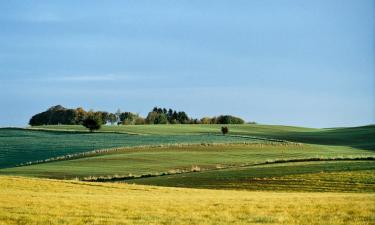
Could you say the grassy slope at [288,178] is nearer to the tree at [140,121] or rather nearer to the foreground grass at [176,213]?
the foreground grass at [176,213]

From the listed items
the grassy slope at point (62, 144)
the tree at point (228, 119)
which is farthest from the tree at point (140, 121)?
the grassy slope at point (62, 144)

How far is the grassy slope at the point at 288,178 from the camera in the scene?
36500mm

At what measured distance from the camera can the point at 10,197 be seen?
23312 millimetres

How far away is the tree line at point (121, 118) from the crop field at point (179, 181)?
4446 cm

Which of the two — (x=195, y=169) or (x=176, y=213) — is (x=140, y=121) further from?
(x=176, y=213)

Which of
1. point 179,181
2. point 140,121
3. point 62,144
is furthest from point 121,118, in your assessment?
point 179,181

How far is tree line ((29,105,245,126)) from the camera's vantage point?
138375 mm

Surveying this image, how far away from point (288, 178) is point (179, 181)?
23.2 ft

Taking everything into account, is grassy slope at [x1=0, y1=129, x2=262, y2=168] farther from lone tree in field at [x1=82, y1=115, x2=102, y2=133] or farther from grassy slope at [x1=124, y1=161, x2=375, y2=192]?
grassy slope at [x1=124, y1=161, x2=375, y2=192]

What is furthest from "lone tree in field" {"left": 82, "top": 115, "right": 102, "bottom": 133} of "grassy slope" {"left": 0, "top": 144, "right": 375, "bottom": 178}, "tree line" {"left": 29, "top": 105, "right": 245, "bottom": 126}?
"tree line" {"left": 29, "top": 105, "right": 245, "bottom": 126}

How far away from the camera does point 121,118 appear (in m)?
140

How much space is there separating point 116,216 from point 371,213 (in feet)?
23.3

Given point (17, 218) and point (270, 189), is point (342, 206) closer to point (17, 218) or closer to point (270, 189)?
point (17, 218)

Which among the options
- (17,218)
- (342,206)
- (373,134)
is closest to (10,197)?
(17,218)
